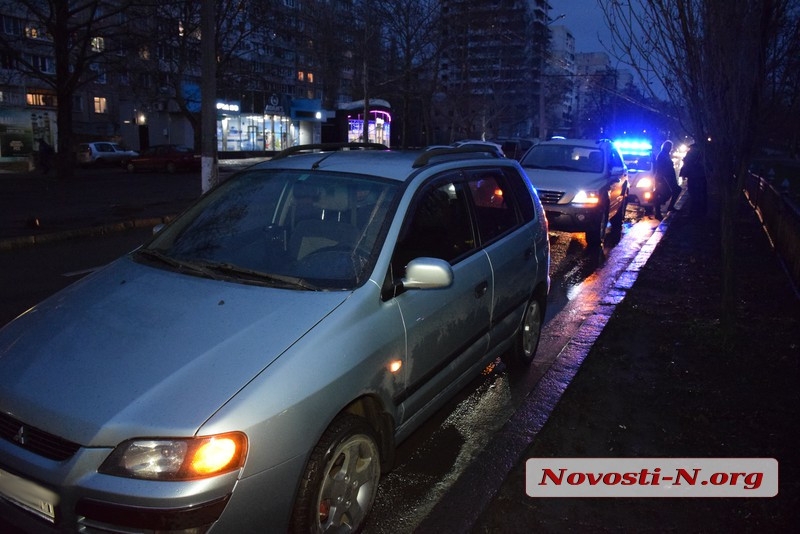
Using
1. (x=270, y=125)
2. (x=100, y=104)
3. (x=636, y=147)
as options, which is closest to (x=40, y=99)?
(x=100, y=104)

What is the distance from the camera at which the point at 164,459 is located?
2188mm

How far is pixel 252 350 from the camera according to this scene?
2488 millimetres

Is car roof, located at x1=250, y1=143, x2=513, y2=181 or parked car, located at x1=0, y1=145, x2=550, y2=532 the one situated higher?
car roof, located at x1=250, y1=143, x2=513, y2=181

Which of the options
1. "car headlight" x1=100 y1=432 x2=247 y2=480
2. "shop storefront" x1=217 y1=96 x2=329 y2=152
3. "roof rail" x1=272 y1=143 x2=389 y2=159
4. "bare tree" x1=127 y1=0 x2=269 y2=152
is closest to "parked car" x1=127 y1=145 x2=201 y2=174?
"bare tree" x1=127 y1=0 x2=269 y2=152

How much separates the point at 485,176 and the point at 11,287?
6279 millimetres

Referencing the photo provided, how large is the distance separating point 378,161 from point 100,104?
180 feet

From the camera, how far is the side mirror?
10.0ft

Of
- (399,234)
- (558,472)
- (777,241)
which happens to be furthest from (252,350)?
(777,241)

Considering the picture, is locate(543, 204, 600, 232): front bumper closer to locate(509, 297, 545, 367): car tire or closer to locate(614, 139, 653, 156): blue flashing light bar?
locate(509, 297, 545, 367): car tire

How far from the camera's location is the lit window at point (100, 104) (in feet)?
167

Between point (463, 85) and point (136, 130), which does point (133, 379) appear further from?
point (136, 130)

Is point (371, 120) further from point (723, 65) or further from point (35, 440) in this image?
point (35, 440)

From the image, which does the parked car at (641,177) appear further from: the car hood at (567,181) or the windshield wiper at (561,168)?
the car hood at (567,181)

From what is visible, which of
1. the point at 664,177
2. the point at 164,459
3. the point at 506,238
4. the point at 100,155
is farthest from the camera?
the point at 100,155
